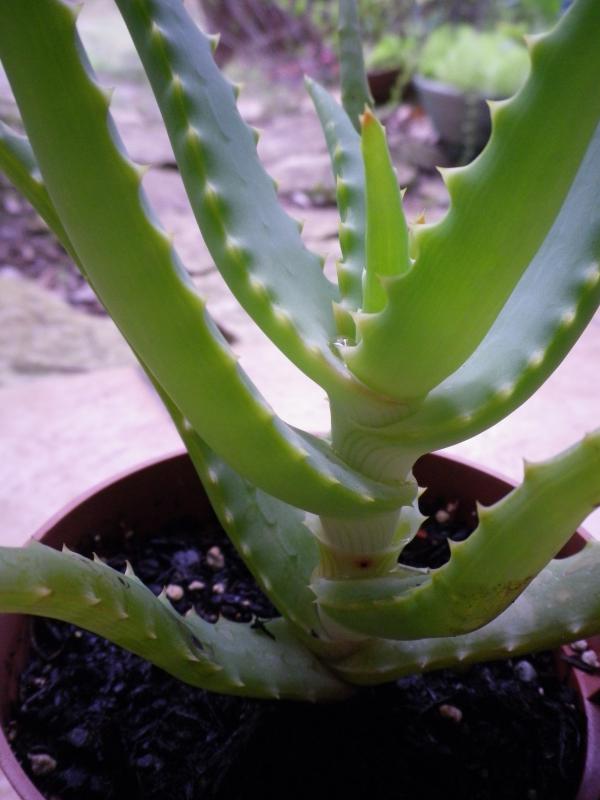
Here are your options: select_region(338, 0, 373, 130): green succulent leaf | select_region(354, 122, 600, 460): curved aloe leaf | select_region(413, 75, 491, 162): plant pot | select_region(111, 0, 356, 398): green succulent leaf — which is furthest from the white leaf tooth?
select_region(413, 75, 491, 162): plant pot

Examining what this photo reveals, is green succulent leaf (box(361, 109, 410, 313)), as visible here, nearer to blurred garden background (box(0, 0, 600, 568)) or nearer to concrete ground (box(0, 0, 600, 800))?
blurred garden background (box(0, 0, 600, 568))

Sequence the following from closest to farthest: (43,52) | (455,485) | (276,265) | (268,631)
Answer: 1. (43,52)
2. (276,265)
3. (268,631)
4. (455,485)

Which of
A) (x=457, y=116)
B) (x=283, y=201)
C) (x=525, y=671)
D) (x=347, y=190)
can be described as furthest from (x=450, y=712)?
(x=457, y=116)

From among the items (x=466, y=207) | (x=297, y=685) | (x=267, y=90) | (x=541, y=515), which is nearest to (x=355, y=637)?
(x=297, y=685)

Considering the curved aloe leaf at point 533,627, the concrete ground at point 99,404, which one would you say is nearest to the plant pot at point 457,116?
the concrete ground at point 99,404

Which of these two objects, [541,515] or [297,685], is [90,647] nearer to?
[297,685]

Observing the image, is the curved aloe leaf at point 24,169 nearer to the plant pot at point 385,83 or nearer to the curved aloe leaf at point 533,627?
the curved aloe leaf at point 533,627

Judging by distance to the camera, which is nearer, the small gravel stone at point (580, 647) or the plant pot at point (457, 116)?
the small gravel stone at point (580, 647)
